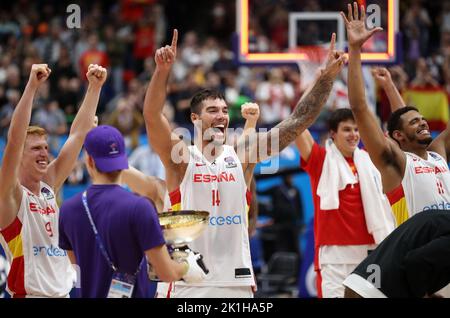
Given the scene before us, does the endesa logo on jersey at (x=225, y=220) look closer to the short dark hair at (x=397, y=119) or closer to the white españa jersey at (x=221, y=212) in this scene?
the white españa jersey at (x=221, y=212)

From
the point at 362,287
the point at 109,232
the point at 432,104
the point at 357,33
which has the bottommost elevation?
the point at 362,287

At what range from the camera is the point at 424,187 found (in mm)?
8703

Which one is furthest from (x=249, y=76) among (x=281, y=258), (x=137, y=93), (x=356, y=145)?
(x=356, y=145)

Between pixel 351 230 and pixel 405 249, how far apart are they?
3.41 m

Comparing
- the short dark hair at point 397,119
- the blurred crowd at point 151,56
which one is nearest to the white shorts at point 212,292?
the short dark hair at point 397,119

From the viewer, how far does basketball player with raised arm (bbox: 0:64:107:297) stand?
781cm

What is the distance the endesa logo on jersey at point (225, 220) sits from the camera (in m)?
8.12

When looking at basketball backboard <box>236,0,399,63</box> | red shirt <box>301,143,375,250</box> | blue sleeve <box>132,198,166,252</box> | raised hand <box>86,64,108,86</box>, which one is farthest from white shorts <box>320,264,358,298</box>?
blue sleeve <box>132,198,166,252</box>

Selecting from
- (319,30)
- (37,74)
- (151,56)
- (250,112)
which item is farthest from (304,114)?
(151,56)

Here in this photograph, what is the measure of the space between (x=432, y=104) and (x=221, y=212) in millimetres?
9822

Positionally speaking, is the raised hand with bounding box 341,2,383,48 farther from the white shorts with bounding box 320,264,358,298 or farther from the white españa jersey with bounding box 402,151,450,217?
the white shorts with bounding box 320,264,358,298

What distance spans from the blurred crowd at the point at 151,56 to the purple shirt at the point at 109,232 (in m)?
9.19

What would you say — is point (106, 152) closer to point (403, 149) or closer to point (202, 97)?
point (202, 97)

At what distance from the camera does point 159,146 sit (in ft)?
26.4
